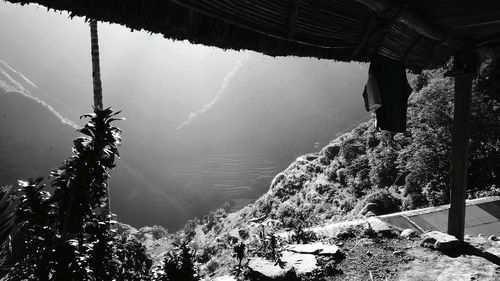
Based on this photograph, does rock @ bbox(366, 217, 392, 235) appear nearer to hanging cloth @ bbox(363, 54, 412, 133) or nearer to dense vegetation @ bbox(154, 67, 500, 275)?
dense vegetation @ bbox(154, 67, 500, 275)

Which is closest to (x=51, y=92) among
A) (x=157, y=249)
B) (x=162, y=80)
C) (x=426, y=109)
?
(x=162, y=80)

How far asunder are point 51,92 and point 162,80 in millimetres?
28403

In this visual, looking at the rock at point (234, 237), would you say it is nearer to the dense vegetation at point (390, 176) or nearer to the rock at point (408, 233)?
the dense vegetation at point (390, 176)

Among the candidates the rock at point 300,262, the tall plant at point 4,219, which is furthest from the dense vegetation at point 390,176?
the tall plant at point 4,219

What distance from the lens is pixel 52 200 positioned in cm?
442

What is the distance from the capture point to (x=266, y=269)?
13.8 ft

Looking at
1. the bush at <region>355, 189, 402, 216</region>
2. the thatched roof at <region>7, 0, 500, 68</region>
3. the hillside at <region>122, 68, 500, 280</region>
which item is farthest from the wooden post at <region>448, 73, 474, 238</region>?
the bush at <region>355, 189, 402, 216</region>

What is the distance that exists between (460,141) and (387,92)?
202 cm

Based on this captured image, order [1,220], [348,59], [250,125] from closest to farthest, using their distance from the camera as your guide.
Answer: [1,220]
[348,59]
[250,125]

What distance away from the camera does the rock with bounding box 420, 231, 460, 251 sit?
14.9 feet

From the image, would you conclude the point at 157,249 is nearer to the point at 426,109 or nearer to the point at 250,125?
the point at 426,109

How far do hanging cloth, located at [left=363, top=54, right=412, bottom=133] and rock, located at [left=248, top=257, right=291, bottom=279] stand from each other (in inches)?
85.0

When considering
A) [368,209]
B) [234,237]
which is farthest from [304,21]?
[234,237]

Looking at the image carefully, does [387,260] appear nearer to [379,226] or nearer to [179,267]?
[379,226]
